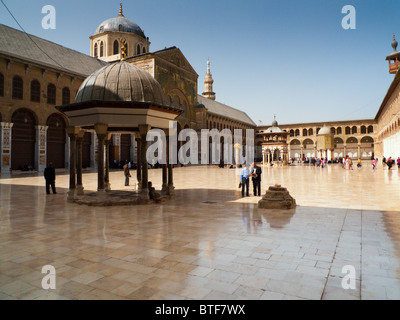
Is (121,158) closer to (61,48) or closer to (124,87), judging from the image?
(61,48)

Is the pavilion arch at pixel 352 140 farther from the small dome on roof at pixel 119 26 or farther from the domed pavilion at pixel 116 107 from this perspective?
the domed pavilion at pixel 116 107

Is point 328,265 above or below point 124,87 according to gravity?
below

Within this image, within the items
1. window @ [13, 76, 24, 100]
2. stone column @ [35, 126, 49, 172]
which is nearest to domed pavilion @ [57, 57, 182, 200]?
window @ [13, 76, 24, 100]

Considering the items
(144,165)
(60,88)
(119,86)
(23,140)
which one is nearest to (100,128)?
(119,86)

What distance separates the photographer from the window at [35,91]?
23.5 m

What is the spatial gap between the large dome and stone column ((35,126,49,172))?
20400 millimetres

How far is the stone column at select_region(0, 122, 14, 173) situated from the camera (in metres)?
21.3

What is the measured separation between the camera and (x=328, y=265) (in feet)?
12.8

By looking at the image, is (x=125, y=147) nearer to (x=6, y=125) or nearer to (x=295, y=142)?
(x=6, y=125)

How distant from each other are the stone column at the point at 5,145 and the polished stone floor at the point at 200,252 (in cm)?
1612

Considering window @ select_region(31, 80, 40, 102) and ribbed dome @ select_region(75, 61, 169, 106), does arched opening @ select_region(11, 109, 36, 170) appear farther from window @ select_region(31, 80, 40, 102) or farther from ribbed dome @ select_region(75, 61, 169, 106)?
ribbed dome @ select_region(75, 61, 169, 106)

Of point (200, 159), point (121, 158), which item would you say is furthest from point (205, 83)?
point (121, 158)

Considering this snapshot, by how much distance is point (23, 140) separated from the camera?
23.4m

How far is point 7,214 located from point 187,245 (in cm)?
541
